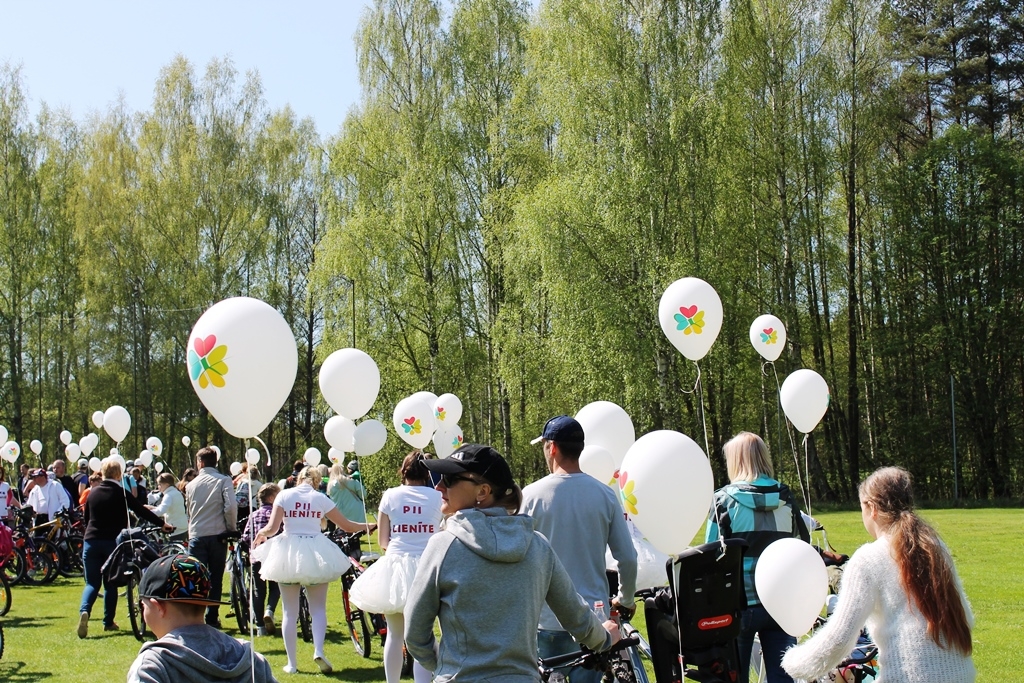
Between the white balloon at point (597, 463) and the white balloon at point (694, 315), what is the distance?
2.02 meters

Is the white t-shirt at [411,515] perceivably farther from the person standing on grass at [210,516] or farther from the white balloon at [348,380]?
the person standing on grass at [210,516]

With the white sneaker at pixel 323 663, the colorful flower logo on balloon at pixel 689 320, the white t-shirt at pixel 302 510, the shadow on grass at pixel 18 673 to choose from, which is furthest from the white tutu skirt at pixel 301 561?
the colorful flower logo on balloon at pixel 689 320

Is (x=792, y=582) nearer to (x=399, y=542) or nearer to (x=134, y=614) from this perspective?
(x=399, y=542)

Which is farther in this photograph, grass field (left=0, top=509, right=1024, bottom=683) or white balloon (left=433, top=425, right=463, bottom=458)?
white balloon (left=433, top=425, right=463, bottom=458)

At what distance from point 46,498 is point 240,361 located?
12509 mm

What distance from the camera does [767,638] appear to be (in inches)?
201

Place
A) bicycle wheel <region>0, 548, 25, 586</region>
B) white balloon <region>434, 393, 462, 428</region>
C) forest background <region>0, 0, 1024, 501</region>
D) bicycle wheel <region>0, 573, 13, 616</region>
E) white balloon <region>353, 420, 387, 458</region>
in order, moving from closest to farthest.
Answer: bicycle wheel <region>0, 573, 13, 616</region>, white balloon <region>434, 393, 462, 428</region>, white balloon <region>353, 420, 387, 458</region>, bicycle wheel <region>0, 548, 25, 586</region>, forest background <region>0, 0, 1024, 501</region>

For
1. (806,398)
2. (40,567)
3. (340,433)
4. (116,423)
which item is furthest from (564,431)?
(40,567)

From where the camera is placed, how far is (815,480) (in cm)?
3175

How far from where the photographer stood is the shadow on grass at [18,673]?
27.1 ft

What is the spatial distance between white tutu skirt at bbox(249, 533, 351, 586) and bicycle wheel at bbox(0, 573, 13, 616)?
5.01m

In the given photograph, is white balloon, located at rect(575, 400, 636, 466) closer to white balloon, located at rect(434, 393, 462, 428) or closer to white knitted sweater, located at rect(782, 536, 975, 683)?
white knitted sweater, located at rect(782, 536, 975, 683)

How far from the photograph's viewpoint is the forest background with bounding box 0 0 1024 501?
25.3 metres

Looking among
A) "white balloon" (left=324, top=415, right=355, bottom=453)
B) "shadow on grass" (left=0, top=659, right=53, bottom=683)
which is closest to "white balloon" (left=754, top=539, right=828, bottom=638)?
"shadow on grass" (left=0, top=659, right=53, bottom=683)
